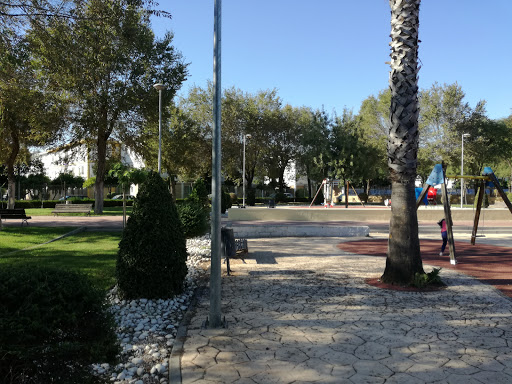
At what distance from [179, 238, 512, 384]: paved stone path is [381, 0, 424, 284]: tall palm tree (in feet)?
2.20

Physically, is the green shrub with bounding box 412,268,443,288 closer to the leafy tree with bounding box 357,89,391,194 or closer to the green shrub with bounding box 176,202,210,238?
the green shrub with bounding box 176,202,210,238

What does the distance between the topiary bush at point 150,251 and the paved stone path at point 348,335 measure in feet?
2.56

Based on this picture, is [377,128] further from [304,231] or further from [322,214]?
[304,231]

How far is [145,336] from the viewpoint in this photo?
4824mm

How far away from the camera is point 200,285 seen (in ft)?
24.8

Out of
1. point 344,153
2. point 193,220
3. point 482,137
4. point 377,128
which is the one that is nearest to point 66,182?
point 344,153

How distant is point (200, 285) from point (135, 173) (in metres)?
15.3

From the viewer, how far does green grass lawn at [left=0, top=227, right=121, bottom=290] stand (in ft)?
27.8

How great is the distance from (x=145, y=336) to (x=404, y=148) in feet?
16.9

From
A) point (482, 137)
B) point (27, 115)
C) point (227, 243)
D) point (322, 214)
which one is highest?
point (482, 137)

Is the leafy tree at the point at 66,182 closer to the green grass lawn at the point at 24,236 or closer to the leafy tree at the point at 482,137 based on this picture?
the green grass lawn at the point at 24,236

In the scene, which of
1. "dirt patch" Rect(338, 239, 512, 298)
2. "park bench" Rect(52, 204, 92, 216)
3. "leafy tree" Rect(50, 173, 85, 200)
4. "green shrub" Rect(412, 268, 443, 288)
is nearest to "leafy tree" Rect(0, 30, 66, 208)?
"park bench" Rect(52, 204, 92, 216)

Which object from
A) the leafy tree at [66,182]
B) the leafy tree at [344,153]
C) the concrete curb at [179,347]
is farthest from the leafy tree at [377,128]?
the concrete curb at [179,347]

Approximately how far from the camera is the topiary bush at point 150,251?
5.93 meters
